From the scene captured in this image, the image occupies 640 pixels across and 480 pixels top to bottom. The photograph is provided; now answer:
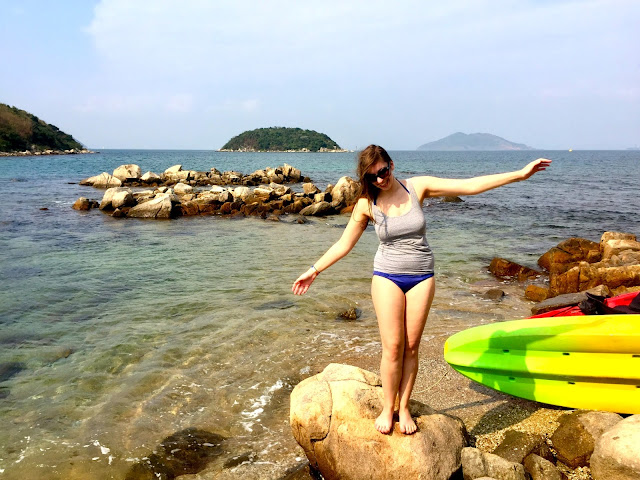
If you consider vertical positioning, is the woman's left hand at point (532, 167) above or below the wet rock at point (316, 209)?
above

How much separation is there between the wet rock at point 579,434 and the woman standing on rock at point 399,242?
5.53 feet

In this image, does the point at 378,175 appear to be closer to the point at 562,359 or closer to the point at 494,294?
the point at 562,359

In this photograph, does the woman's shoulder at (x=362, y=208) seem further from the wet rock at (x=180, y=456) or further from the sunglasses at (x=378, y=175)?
the wet rock at (x=180, y=456)

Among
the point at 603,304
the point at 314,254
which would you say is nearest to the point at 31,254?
the point at 314,254

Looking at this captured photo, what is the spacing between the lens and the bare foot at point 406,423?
3824mm

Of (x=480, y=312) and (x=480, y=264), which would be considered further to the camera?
(x=480, y=264)

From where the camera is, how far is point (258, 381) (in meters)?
→ 6.41

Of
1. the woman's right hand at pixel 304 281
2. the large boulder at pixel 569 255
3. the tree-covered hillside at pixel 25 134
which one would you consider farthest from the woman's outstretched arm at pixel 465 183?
the tree-covered hillside at pixel 25 134

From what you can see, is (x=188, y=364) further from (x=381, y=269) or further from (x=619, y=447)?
(x=619, y=447)

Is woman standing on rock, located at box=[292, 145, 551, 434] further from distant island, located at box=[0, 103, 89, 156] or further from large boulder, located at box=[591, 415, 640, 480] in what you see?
distant island, located at box=[0, 103, 89, 156]

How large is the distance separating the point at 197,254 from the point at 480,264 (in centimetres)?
865

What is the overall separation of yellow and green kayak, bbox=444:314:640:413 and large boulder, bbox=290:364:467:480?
53.8 inches

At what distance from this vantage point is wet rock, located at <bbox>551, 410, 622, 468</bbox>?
3.96m

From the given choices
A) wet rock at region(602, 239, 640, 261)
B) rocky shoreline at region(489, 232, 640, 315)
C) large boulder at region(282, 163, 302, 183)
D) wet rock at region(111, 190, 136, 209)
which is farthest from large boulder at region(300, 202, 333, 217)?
large boulder at region(282, 163, 302, 183)
